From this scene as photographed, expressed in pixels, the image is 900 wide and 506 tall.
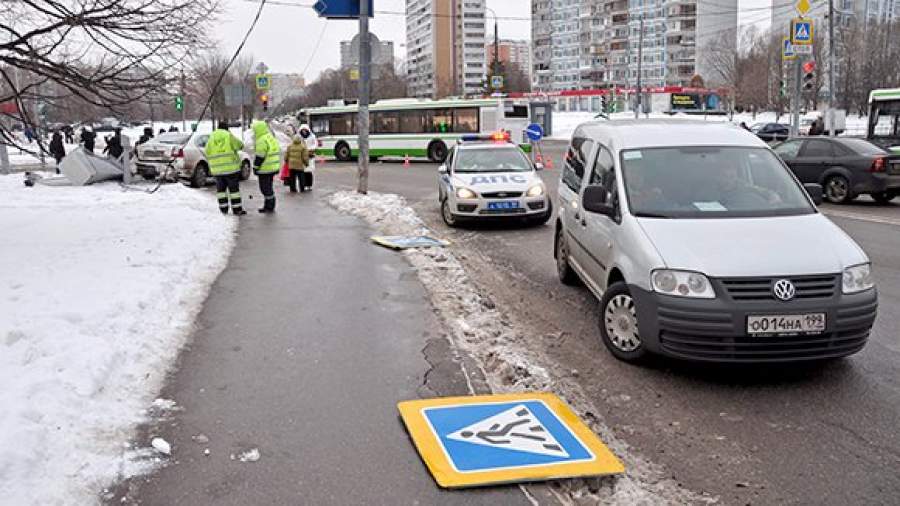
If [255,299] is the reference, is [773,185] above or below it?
above

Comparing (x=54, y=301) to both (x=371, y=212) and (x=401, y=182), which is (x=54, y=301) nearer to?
(x=371, y=212)

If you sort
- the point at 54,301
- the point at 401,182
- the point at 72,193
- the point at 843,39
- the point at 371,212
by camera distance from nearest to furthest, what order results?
the point at 54,301
the point at 371,212
the point at 72,193
the point at 401,182
the point at 843,39

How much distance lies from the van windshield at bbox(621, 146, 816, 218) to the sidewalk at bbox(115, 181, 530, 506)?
218cm

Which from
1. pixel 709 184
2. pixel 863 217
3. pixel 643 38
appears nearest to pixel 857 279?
pixel 709 184

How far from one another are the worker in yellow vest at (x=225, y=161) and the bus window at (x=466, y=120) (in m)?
19.0

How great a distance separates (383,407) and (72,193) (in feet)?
54.8

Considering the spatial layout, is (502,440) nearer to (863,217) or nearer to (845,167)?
(863,217)

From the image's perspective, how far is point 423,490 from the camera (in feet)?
13.1

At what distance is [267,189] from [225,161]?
1328 mm

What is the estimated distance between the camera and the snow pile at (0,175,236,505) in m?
4.06

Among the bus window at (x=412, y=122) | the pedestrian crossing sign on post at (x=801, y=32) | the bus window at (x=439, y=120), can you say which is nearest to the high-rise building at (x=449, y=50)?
the bus window at (x=412, y=122)

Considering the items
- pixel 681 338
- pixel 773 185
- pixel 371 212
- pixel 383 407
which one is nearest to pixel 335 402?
pixel 383 407

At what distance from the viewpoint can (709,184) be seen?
650 cm

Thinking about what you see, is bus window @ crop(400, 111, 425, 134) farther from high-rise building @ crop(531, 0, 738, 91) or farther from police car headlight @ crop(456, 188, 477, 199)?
high-rise building @ crop(531, 0, 738, 91)
